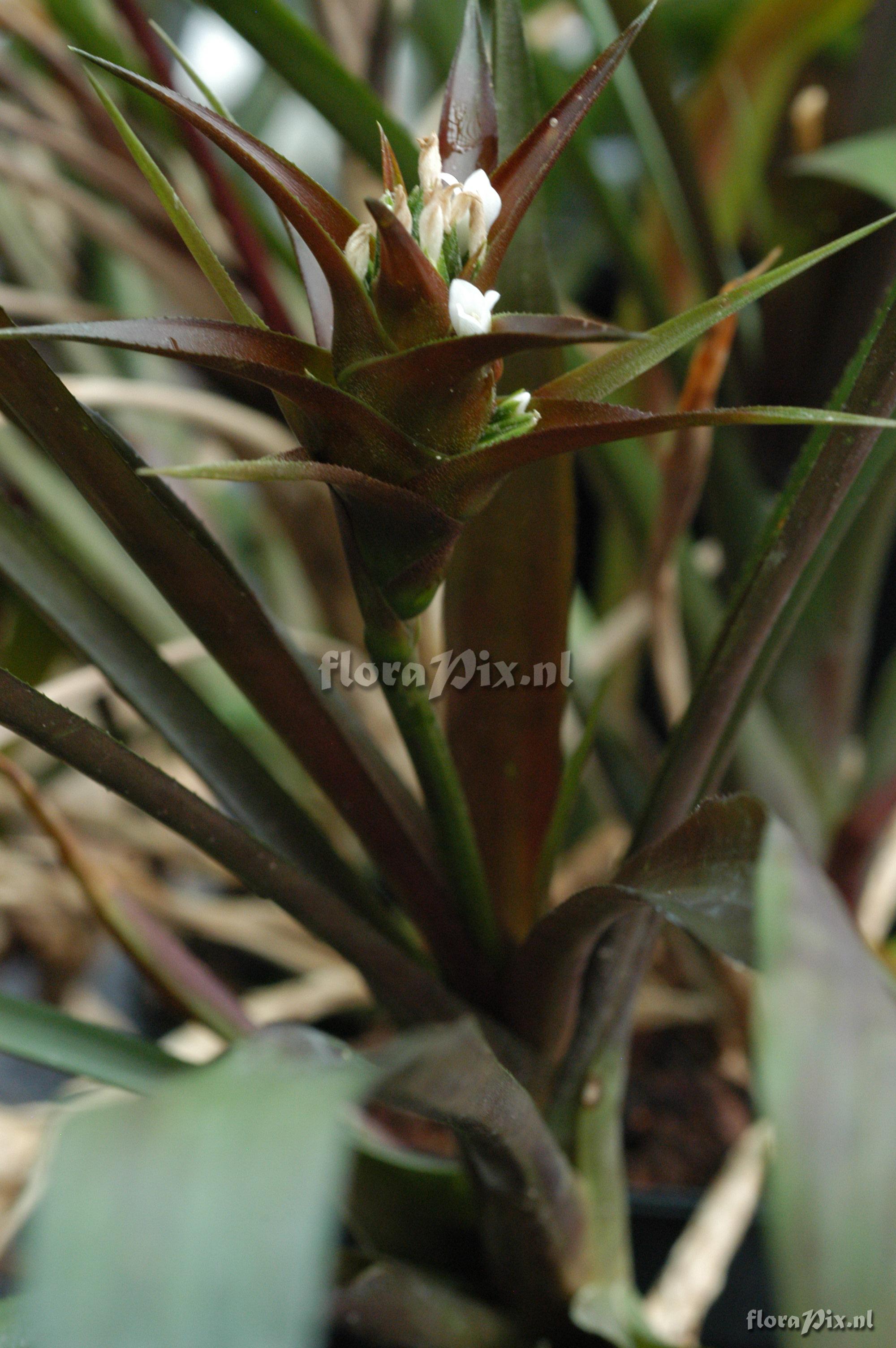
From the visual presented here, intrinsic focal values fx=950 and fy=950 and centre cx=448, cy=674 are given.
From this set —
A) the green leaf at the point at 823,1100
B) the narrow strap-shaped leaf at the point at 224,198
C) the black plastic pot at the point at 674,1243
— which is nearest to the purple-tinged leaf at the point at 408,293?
A: the green leaf at the point at 823,1100

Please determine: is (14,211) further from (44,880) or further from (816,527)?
(816,527)

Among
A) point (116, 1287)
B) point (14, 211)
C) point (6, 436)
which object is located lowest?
point (116, 1287)

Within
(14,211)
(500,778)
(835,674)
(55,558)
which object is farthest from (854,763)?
(14,211)

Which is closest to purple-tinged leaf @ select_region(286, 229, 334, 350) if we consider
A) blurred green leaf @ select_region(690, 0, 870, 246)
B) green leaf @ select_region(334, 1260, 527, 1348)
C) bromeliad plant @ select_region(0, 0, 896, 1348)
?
bromeliad plant @ select_region(0, 0, 896, 1348)

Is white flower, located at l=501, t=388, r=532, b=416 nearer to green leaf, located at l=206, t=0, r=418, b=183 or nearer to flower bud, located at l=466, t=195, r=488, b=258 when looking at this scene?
flower bud, located at l=466, t=195, r=488, b=258

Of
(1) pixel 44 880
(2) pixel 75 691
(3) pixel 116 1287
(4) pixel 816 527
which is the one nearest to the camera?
(3) pixel 116 1287
